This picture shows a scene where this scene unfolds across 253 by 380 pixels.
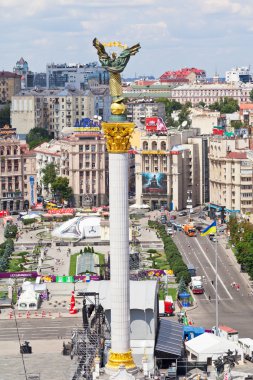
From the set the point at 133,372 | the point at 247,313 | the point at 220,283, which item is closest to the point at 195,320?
the point at 247,313

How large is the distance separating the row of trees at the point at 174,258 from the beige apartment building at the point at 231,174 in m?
14.1

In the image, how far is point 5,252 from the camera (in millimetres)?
123062

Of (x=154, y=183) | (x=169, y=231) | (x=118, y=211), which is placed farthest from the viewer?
(x=154, y=183)

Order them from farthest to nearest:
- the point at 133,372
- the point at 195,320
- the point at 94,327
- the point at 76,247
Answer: the point at 76,247 → the point at 195,320 → the point at 94,327 → the point at 133,372

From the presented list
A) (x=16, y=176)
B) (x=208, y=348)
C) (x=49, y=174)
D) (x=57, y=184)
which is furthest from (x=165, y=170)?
(x=208, y=348)

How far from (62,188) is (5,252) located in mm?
39827

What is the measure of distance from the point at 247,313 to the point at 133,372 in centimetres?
3316

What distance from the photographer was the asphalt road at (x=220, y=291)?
92.7 metres

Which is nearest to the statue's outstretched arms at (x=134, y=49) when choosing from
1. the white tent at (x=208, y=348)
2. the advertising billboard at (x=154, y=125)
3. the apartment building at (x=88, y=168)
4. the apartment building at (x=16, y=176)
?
the white tent at (x=208, y=348)

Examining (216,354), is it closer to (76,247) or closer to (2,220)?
(76,247)

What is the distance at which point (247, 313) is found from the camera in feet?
314

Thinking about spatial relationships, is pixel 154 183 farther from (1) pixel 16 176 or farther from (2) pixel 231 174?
(1) pixel 16 176

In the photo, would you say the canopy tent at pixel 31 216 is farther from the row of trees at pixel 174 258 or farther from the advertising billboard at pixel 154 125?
the advertising billboard at pixel 154 125

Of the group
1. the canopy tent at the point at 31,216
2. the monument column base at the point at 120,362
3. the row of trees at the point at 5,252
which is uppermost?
the monument column base at the point at 120,362
